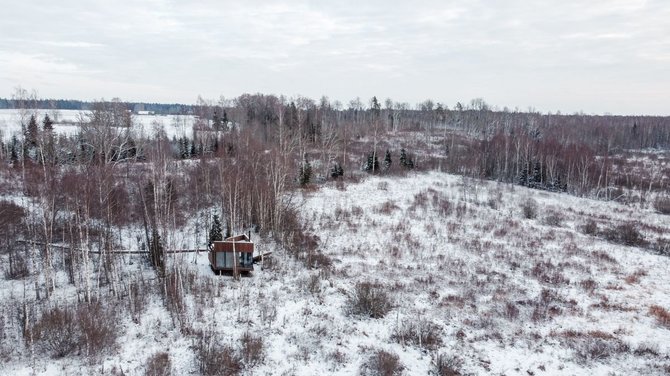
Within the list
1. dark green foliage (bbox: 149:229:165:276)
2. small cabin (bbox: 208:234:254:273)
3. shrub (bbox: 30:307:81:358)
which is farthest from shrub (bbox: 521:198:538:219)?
shrub (bbox: 30:307:81:358)

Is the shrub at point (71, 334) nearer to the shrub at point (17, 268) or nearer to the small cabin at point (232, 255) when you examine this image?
the small cabin at point (232, 255)

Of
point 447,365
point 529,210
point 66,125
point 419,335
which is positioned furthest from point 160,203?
point 66,125

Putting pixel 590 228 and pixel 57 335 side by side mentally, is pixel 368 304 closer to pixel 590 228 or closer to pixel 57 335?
pixel 57 335

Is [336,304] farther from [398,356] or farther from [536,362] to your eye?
[536,362]

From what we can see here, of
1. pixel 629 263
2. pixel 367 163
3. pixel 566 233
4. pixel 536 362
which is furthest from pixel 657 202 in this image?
pixel 536 362

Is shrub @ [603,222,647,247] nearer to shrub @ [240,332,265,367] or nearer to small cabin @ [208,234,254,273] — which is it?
small cabin @ [208,234,254,273]
